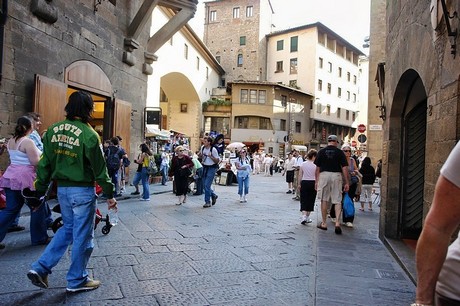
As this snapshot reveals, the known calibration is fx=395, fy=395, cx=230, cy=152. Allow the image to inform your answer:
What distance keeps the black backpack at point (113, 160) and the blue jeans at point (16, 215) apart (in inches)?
175

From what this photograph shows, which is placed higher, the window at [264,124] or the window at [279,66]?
the window at [279,66]

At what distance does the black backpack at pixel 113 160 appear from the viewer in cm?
962

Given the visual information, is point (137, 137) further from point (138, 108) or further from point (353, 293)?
point (353, 293)

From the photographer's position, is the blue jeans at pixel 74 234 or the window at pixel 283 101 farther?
the window at pixel 283 101

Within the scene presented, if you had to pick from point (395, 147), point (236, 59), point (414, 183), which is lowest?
point (414, 183)

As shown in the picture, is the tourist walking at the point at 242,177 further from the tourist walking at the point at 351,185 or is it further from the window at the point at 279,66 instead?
the window at the point at 279,66

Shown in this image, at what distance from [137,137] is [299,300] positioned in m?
11.1

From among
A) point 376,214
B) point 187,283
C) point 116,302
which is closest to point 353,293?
point 187,283

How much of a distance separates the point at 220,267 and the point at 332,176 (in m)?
3.32

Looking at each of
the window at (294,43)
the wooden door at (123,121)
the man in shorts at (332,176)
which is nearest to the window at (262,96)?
the window at (294,43)

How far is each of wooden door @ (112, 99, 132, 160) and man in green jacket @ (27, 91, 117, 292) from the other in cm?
858

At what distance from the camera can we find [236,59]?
47.9m

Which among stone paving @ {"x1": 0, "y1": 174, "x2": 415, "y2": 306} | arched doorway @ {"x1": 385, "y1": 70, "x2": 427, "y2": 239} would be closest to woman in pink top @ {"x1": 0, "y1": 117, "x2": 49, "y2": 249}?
stone paving @ {"x1": 0, "y1": 174, "x2": 415, "y2": 306}

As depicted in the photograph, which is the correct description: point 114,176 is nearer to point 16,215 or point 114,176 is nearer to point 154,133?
point 16,215
